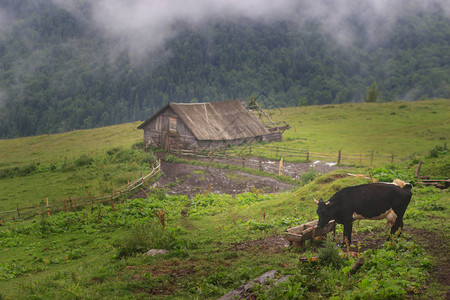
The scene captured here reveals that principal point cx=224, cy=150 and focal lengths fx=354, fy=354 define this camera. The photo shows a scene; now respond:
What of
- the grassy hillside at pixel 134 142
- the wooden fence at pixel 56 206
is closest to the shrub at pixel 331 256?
the wooden fence at pixel 56 206

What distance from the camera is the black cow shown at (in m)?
9.12

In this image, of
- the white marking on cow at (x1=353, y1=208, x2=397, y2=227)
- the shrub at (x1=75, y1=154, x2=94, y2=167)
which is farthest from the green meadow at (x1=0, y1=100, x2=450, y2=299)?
the shrub at (x1=75, y1=154, x2=94, y2=167)

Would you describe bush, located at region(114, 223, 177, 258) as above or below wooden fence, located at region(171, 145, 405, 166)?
below

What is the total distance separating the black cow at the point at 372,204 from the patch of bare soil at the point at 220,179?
43.0 feet

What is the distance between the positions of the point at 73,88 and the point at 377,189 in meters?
160

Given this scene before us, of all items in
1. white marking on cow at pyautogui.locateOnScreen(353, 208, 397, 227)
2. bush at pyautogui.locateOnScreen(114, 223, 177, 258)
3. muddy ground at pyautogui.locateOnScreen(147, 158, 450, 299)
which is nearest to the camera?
muddy ground at pyautogui.locateOnScreen(147, 158, 450, 299)

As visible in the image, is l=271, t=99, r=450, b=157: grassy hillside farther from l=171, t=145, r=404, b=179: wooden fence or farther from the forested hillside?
the forested hillside

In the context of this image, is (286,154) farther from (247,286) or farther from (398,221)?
(247,286)

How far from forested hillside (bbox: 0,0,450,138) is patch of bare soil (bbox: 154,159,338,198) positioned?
314 ft

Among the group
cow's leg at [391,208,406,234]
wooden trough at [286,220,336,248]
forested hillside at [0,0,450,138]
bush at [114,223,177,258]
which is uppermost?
forested hillside at [0,0,450,138]

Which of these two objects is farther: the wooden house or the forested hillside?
the forested hillside

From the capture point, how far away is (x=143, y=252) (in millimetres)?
10914

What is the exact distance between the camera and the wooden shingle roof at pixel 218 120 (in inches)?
1437

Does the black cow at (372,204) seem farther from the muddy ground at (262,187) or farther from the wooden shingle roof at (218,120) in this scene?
the wooden shingle roof at (218,120)
